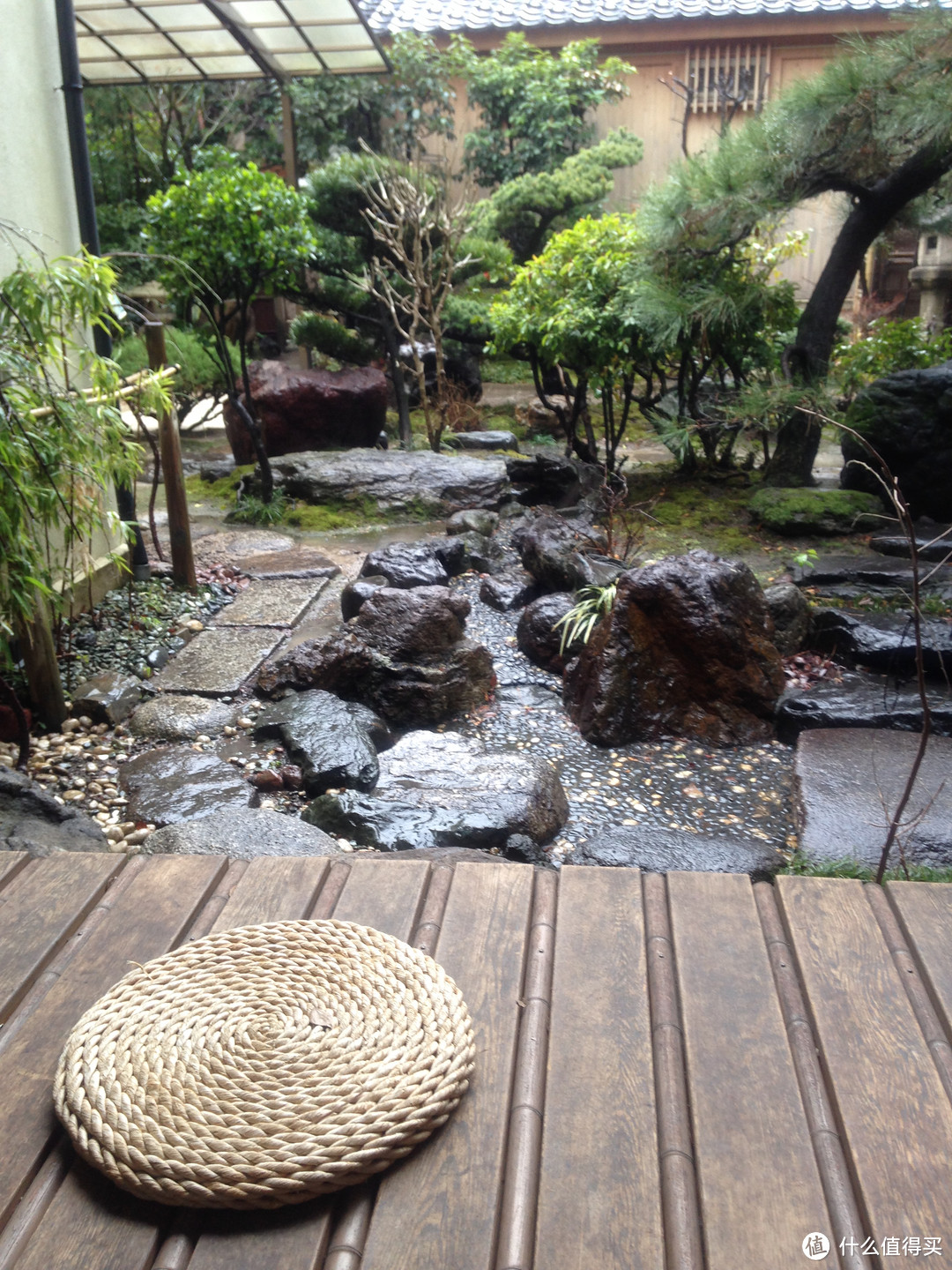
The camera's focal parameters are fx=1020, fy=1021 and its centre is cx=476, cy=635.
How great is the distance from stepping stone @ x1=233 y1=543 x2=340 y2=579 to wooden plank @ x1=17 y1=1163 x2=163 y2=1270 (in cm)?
465

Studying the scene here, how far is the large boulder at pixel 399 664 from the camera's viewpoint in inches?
170

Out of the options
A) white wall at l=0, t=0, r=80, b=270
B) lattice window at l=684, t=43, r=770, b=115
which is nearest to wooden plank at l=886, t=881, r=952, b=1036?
white wall at l=0, t=0, r=80, b=270

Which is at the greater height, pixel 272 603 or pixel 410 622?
pixel 410 622

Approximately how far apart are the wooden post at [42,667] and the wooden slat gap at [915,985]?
2997mm

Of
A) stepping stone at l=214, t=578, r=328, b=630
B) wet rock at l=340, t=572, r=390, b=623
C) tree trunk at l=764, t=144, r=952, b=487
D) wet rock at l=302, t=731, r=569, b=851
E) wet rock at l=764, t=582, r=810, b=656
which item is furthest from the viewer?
tree trunk at l=764, t=144, r=952, b=487

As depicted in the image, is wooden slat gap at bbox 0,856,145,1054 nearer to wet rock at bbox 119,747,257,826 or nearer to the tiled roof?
wet rock at bbox 119,747,257,826

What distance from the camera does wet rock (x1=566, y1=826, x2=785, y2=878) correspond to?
3139 millimetres

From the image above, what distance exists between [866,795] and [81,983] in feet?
8.94

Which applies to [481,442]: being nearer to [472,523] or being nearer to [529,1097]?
[472,523]

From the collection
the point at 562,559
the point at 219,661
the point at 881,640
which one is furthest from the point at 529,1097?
the point at 562,559

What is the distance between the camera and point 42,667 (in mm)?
3838

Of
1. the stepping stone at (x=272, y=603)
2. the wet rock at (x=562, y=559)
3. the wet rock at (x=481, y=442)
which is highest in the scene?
the wet rock at (x=481, y=442)

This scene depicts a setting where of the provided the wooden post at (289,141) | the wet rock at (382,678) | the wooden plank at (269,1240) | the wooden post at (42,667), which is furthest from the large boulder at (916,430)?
the wooden post at (289,141)

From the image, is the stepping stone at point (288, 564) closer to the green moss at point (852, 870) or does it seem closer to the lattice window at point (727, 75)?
the green moss at point (852, 870)
